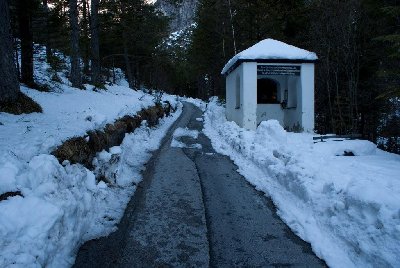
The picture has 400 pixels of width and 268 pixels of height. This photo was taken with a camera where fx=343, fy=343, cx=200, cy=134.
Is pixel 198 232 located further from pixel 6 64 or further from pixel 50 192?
pixel 6 64

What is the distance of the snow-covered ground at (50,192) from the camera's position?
11.8ft

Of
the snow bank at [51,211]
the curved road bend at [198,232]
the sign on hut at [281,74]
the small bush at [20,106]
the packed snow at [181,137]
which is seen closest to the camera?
the snow bank at [51,211]

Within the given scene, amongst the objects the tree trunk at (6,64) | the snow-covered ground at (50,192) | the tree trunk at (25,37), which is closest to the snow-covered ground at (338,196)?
the snow-covered ground at (50,192)

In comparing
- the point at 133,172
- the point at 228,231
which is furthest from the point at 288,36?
the point at 228,231

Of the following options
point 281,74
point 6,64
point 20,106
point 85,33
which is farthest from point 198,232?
point 85,33

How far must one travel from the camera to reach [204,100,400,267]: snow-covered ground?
412 centimetres

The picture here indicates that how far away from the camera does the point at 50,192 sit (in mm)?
4449

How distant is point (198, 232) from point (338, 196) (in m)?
2.22

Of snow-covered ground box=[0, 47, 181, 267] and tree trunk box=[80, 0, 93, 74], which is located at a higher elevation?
tree trunk box=[80, 0, 93, 74]

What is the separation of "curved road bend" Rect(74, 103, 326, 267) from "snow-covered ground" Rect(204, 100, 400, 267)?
0.31m

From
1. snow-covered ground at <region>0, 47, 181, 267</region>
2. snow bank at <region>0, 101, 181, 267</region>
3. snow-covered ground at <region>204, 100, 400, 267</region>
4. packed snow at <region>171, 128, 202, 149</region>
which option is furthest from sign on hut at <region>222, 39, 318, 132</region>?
snow bank at <region>0, 101, 181, 267</region>

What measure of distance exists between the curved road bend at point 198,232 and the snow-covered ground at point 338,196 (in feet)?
1.03

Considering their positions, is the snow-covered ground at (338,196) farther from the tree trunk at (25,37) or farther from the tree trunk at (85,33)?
the tree trunk at (85,33)

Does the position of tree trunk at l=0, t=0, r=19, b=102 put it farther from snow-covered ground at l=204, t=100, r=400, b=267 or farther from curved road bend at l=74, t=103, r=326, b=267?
snow-covered ground at l=204, t=100, r=400, b=267
